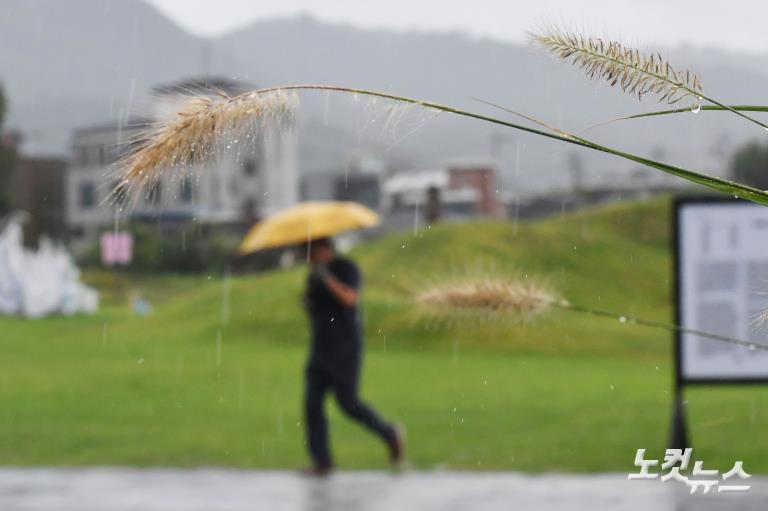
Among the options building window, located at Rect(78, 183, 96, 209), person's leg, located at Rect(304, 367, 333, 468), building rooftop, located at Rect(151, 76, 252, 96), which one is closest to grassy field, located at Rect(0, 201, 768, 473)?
building rooftop, located at Rect(151, 76, 252, 96)

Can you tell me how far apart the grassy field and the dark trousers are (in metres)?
0.72

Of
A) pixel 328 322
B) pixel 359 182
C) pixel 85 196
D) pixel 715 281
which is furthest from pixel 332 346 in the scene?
pixel 85 196

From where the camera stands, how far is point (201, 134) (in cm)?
185

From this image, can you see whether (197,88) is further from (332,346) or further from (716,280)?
(716,280)

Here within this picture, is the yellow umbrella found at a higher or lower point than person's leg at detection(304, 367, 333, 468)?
higher

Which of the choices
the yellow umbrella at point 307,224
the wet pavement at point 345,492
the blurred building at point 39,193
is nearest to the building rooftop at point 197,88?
the wet pavement at point 345,492

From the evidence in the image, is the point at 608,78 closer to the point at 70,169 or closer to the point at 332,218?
the point at 332,218

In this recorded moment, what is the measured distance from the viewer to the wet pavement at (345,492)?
8328mm

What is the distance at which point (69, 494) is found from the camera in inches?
357

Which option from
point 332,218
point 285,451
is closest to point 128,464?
point 285,451

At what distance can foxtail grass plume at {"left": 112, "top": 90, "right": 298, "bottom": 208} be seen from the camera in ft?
5.98

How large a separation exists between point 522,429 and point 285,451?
8.83 ft

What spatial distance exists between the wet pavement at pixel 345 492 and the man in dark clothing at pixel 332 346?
351mm

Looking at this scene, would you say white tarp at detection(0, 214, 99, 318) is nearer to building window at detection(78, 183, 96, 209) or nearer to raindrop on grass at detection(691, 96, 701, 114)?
building window at detection(78, 183, 96, 209)
